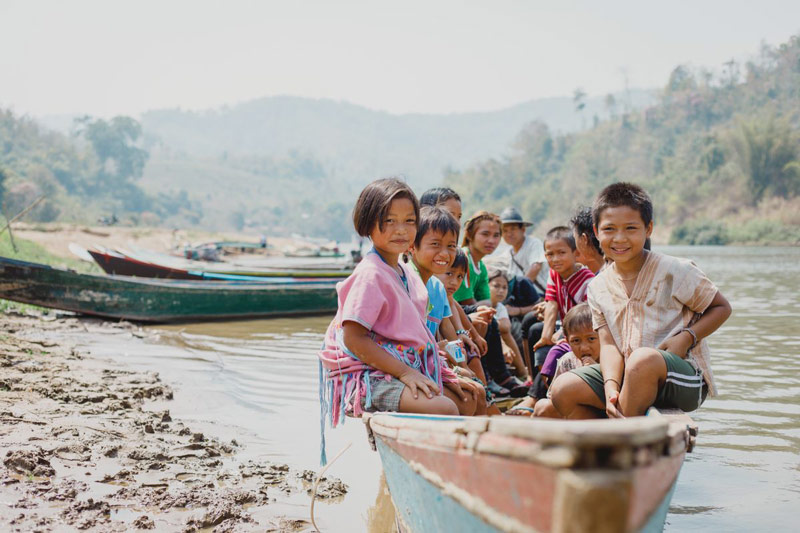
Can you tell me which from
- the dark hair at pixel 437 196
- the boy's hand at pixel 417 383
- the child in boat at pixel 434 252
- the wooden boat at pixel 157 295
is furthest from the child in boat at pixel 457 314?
the wooden boat at pixel 157 295

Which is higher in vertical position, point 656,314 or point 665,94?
point 665,94

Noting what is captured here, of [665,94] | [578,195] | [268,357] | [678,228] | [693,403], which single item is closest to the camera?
[693,403]

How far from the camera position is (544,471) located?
146 centimetres

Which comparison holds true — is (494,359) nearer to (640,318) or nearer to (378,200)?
(640,318)

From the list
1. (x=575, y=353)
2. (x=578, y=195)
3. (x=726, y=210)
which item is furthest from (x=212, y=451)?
(x=578, y=195)

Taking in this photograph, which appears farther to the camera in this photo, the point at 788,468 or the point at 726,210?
the point at 726,210

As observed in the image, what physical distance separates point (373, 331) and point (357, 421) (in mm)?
2338

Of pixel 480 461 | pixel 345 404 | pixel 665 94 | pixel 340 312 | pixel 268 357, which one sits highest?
pixel 665 94

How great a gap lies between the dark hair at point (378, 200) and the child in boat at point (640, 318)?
0.83 m

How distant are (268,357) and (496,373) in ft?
11.1

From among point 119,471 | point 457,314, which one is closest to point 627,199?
point 457,314

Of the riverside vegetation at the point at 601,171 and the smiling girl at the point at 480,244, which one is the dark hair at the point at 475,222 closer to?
the smiling girl at the point at 480,244

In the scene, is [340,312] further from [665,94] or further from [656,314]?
[665,94]

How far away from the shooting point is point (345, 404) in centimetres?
288
